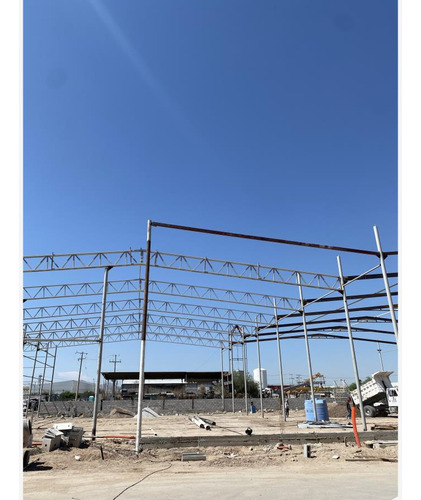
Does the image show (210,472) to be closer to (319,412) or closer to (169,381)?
(319,412)

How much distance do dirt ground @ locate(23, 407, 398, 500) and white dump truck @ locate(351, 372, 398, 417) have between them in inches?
722

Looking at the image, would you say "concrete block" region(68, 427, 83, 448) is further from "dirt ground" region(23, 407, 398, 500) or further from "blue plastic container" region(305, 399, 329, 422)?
"blue plastic container" region(305, 399, 329, 422)

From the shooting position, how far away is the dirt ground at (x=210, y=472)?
671 centimetres

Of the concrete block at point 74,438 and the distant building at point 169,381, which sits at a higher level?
the distant building at point 169,381

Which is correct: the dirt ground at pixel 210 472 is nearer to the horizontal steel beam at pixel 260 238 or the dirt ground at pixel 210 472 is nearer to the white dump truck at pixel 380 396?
the horizontal steel beam at pixel 260 238

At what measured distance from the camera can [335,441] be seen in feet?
43.4

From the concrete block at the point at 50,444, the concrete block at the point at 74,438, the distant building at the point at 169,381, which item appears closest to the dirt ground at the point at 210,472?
the concrete block at the point at 50,444

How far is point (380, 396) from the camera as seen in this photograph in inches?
1119

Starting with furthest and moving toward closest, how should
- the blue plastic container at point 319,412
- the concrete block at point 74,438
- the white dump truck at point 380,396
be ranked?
the white dump truck at point 380,396 → the blue plastic container at point 319,412 → the concrete block at point 74,438

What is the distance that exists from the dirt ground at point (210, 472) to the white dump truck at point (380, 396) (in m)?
18.3
